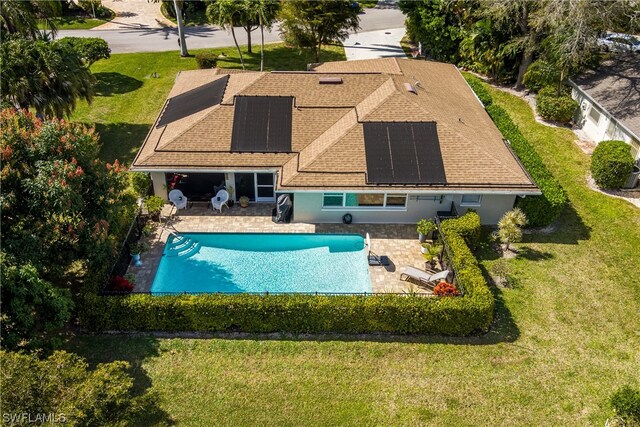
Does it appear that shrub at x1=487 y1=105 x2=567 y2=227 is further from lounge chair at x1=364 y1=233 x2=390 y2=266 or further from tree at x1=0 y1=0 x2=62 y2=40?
tree at x1=0 y1=0 x2=62 y2=40

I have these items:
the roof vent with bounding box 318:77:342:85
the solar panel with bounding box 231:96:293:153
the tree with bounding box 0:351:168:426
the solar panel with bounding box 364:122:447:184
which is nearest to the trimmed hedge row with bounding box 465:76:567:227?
the solar panel with bounding box 364:122:447:184

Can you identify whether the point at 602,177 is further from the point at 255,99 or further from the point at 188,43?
the point at 188,43

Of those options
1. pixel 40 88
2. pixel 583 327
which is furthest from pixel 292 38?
pixel 583 327

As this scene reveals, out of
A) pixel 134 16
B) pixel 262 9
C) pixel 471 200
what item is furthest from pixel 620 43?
pixel 134 16

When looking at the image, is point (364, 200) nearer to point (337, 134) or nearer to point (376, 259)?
point (376, 259)

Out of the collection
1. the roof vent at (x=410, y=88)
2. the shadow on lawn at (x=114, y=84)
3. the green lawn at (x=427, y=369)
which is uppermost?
the roof vent at (x=410, y=88)

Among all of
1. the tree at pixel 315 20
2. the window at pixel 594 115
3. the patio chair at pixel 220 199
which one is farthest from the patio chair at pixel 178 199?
the window at pixel 594 115

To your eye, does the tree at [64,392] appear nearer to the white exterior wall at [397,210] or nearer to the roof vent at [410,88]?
the white exterior wall at [397,210]
